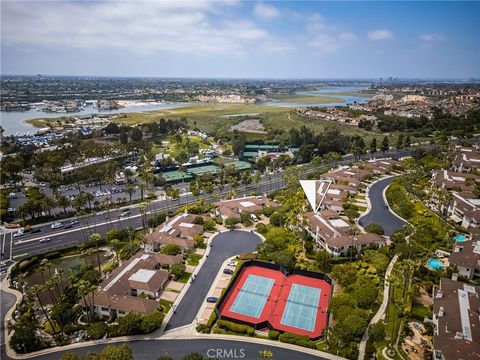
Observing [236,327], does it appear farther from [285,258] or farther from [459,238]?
[459,238]

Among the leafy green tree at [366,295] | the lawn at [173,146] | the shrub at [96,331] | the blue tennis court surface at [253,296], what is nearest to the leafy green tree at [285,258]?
the blue tennis court surface at [253,296]

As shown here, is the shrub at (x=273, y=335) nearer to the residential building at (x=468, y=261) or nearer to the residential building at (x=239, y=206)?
the residential building at (x=468, y=261)

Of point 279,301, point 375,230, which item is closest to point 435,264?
point 375,230

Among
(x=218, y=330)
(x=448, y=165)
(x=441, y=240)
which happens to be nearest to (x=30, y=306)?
(x=218, y=330)

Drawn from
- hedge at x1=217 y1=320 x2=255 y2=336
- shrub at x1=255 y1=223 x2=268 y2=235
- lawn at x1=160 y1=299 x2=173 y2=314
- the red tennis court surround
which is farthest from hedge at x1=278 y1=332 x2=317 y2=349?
shrub at x1=255 y1=223 x2=268 y2=235

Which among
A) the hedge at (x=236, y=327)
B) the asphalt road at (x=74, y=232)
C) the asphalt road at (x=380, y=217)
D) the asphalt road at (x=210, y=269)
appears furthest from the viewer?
the asphalt road at (x=380, y=217)

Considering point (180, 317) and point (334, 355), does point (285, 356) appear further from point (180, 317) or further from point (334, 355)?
point (180, 317)
